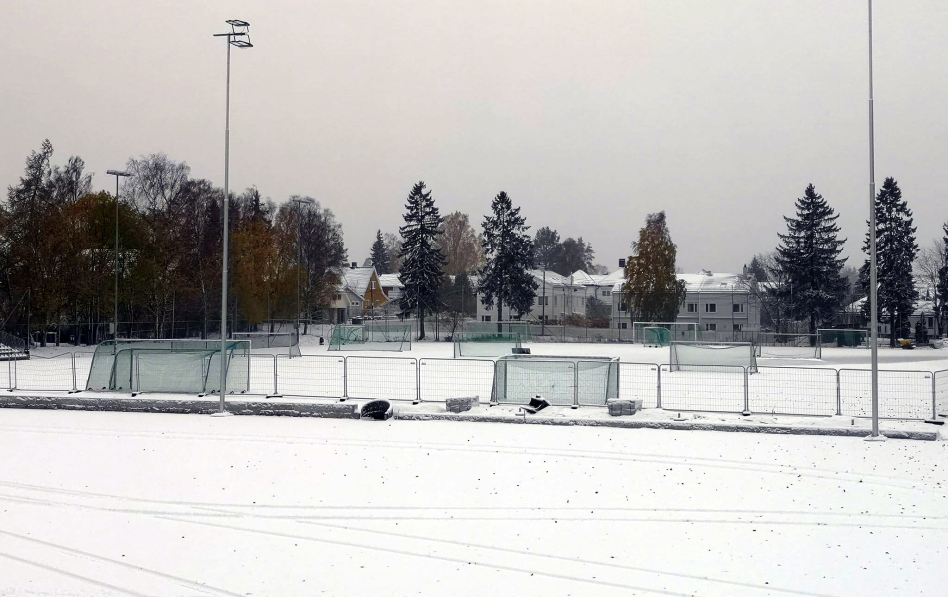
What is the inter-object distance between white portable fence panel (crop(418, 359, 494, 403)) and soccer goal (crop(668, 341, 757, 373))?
7.01 m

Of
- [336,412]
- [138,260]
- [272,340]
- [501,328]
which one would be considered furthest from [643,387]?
[138,260]

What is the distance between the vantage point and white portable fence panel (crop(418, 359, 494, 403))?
23.2 m

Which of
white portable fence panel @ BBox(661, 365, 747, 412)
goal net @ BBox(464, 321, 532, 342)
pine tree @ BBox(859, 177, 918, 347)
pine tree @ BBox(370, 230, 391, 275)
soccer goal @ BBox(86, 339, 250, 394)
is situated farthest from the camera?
pine tree @ BBox(370, 230, 391, 275)

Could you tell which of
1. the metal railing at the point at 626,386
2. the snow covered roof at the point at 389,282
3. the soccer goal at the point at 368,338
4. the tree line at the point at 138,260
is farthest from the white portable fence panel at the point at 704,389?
the snow covered roof at the point at 389,282

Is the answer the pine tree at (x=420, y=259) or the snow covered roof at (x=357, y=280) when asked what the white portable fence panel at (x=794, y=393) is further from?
the snow covered roof at (x=357, y=280)

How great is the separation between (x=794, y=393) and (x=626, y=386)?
189 inches

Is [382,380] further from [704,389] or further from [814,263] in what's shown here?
[814,263]

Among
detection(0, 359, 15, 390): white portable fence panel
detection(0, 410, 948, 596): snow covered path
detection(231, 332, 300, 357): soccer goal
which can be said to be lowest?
detection(0, 410, 948, 596): snow covered path

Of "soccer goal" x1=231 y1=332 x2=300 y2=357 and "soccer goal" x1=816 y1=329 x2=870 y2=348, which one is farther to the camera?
"soccer goal" x1=816 y1=329 x2=870 y2=348

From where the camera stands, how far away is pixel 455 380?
27.9m

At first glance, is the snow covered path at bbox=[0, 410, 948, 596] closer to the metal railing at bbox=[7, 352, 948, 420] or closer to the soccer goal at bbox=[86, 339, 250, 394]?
the metal railing at bbox=[7, 352, 948, 420]

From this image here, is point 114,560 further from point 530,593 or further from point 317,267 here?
point 317,267

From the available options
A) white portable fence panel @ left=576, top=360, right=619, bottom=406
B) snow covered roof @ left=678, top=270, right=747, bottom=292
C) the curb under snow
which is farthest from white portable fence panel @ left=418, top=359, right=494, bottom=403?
snow covered roof @ left=678, top=270, right=747, bottom=292

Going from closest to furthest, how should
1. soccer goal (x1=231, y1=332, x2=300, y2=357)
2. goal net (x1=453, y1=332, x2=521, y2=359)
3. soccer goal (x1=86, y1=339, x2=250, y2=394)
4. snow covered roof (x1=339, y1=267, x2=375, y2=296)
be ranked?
soccer goal (x1=86, y1=339, x2=250, y2=394) → goal net (x1=453, y1=332, x2=521, y2=359) → soccer goal (x1=231, y1=332, x2=300, y2=357) → snow covered roof (x1=339, y1=267, x2=375, y2=296)
